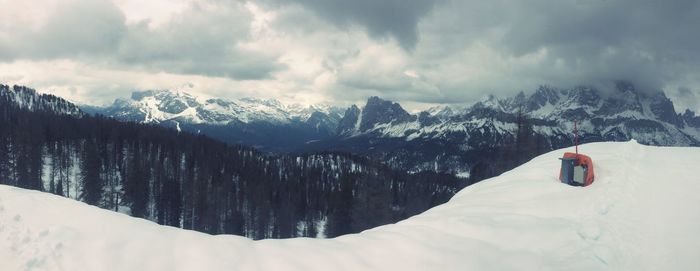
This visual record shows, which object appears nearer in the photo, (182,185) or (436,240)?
(436,240)

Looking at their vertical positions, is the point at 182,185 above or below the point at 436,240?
below

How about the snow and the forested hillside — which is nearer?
the snow

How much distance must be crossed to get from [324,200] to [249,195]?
24.4 m

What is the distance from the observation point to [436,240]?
9734mm

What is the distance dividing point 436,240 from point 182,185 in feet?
427

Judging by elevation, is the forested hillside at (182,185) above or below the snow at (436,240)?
below

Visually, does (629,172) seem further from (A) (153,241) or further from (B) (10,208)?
(B) (10,208)

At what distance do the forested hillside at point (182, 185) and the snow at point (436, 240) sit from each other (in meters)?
60.4

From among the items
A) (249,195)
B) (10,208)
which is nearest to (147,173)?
(249,195)

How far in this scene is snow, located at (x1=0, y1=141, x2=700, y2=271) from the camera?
300 inches

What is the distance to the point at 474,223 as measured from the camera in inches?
429

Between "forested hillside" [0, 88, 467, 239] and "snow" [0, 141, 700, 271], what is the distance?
60351 mm

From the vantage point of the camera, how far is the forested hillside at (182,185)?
3848 inches

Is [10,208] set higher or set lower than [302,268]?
higher
